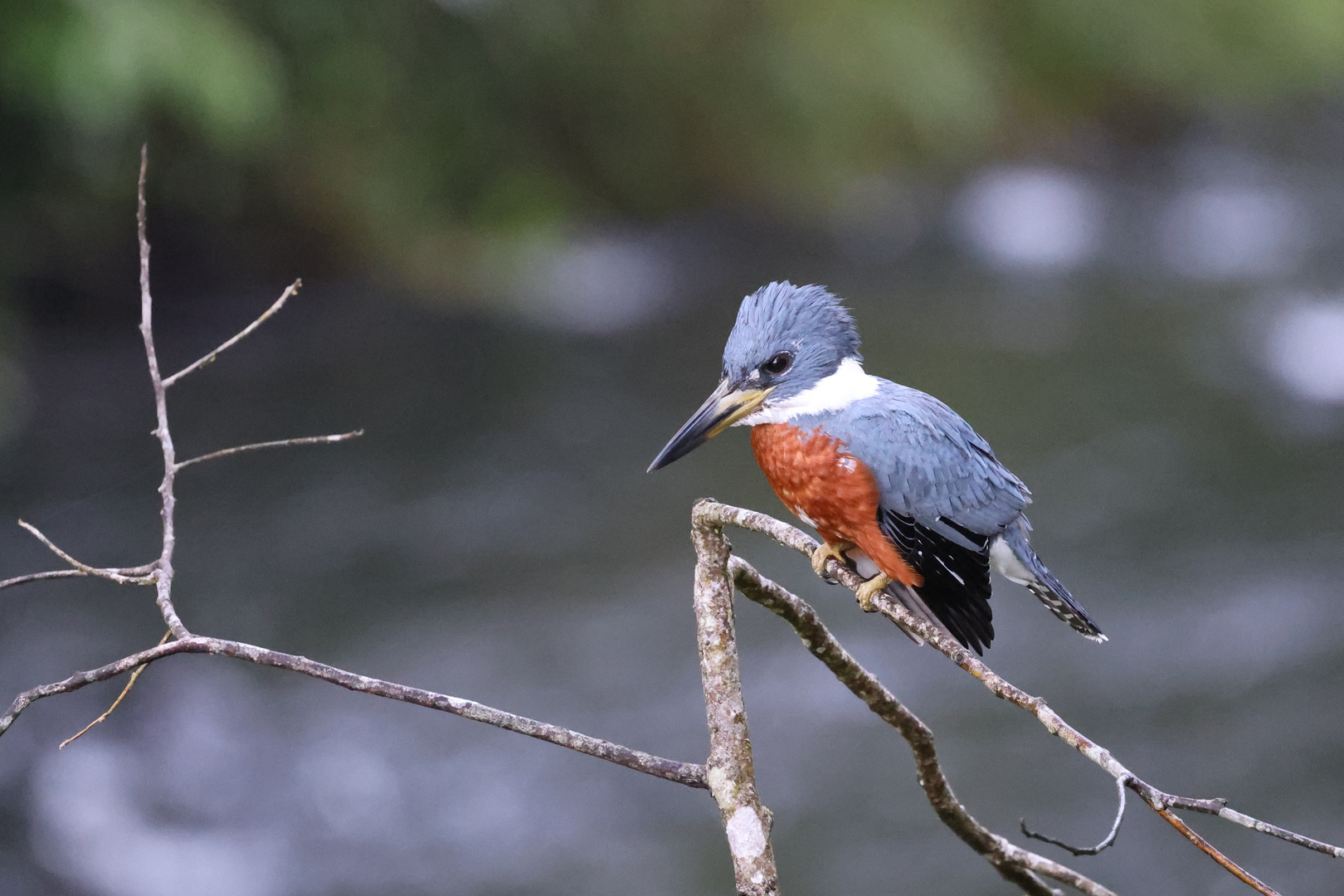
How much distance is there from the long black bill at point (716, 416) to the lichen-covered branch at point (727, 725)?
0.19 meters

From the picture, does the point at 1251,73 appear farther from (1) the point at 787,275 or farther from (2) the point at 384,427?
(2) the point at 384,427

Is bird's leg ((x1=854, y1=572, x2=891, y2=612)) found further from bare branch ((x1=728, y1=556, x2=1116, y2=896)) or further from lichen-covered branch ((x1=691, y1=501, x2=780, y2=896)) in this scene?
lichen-covered branch ((x1=691, y1=501, x2=780, y2=896))

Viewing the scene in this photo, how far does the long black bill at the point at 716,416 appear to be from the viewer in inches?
78.2

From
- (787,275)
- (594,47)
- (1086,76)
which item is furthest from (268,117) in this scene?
(1086,76)

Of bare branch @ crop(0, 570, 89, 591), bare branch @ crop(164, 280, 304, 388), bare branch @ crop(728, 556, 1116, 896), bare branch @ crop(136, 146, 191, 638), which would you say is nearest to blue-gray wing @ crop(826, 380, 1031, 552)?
bare branch @ crop(728, 556, 1116, 896)

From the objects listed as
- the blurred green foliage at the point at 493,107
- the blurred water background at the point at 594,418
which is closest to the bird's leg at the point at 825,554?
the blurred water background at the point at 594,418

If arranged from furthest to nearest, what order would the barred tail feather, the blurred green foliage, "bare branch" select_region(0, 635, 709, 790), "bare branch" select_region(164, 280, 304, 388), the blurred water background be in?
the blurred green foliage, the blurred water background, the barred tail feather, "bare branch" select_region(164, 280, 304, 388), "bare branch" select_region(0, 635, 709, 790)

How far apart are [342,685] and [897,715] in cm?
95

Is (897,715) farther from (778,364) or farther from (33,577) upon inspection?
(33,577)

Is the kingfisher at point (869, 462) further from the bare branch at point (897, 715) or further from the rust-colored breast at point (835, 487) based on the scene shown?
the bare branch at point (897, 715)

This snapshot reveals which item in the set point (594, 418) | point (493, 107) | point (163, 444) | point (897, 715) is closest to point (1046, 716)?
point (897, 715)

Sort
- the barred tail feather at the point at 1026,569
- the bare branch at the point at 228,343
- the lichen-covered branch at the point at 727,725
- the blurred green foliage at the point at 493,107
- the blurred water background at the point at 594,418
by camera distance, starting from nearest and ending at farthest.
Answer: the lichen-covered branch at the point at 727,725
the bare branch at the point at 228,343
the barred tail feather at the point at 1026,569
the blurred water background at the point at 594,418
the blurred green foliage at the point at 493,107

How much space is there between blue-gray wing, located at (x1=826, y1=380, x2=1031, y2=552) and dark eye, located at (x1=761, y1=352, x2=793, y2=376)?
12 cm

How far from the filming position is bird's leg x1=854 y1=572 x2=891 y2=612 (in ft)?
6.82
